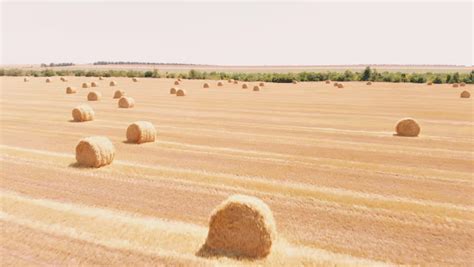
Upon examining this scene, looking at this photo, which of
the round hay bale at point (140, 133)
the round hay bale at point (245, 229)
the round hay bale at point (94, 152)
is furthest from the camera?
the round hay bale at point (140, 133)

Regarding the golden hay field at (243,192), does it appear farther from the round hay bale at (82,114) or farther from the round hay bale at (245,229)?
the round hay bale at (82,114)

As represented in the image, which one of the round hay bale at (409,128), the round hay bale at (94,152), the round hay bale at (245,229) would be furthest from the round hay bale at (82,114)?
the round hay bale at (245,229)

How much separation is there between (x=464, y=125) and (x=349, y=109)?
8.86 metres

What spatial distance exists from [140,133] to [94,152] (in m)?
3.98

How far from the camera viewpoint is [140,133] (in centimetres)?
1712

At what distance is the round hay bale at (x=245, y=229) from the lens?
25.2 feet

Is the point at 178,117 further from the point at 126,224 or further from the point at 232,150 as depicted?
the point at 126,224

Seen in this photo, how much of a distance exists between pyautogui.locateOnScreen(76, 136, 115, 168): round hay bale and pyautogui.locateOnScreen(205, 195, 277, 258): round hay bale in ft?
22.0

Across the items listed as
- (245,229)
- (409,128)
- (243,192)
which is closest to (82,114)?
(243,192)

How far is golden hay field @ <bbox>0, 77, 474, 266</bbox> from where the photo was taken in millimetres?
7996

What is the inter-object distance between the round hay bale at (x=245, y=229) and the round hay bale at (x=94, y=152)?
6691 mm

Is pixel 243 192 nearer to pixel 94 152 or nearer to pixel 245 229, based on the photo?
pixel 245 229

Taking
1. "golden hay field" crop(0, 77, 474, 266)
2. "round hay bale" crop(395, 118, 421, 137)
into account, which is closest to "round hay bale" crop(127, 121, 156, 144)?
"golden hay field" crop(0, 77, 474, 266)

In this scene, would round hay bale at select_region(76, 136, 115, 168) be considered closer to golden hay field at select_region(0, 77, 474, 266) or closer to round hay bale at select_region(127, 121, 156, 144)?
golden hay field at select_region(0, 77, 474, 266)
